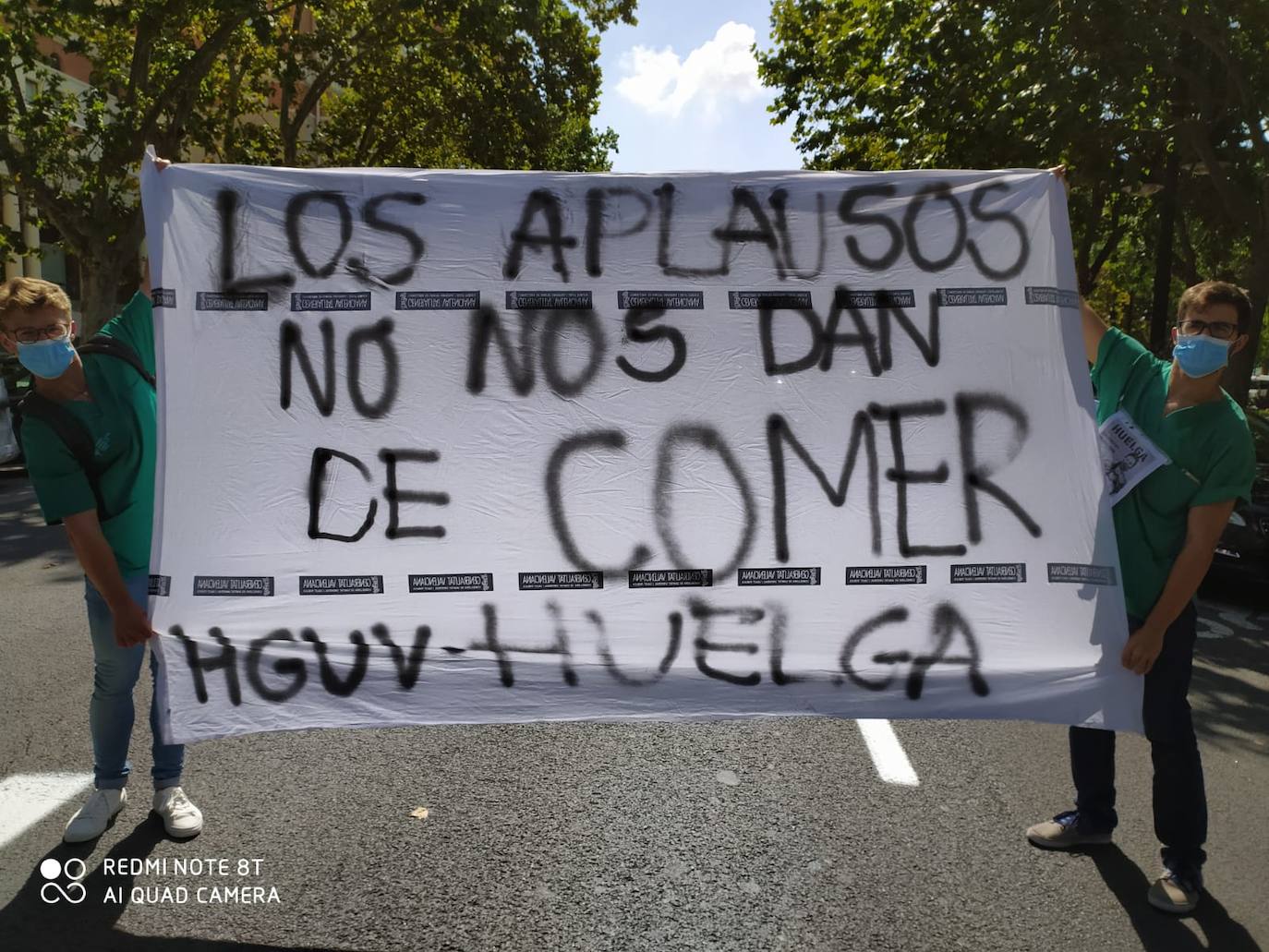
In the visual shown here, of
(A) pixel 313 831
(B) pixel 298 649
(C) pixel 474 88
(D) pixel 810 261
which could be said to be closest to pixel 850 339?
(D) pixel 810 261

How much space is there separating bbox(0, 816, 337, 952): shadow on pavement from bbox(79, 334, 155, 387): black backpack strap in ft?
5.27

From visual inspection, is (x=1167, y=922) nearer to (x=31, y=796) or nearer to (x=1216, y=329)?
(x=1216, y=329)

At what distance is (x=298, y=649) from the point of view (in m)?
3.20

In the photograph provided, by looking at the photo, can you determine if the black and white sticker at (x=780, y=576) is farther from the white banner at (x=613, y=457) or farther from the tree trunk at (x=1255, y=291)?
the tree trunk at (x=1255, y=291)

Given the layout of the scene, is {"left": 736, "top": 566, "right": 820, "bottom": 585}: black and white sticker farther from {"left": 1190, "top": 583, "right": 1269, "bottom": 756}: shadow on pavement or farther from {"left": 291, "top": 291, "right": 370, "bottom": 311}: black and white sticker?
{"left": 1190, "top": 583, "right": 1269, "bottom": 756}: shadow on pavement

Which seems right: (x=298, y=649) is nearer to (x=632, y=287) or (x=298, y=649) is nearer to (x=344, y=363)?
(x=344, y=363)

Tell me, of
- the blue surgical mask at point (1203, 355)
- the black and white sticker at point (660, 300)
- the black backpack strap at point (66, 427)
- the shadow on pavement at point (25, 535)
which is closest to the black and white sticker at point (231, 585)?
the black backpack strap at point (66, 427)

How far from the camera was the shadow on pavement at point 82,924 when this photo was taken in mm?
3012

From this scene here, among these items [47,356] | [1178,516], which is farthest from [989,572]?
[47,356]

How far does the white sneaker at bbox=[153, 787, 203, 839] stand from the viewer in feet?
11.9

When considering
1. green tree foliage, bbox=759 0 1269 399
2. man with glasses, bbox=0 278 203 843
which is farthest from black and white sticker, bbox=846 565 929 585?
green tree foliage, bbox=759 0 1269 399

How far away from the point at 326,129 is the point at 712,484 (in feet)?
86.7

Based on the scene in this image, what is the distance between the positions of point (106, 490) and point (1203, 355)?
3393 mm

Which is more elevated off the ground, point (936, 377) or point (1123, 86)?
point (1123, 86)
